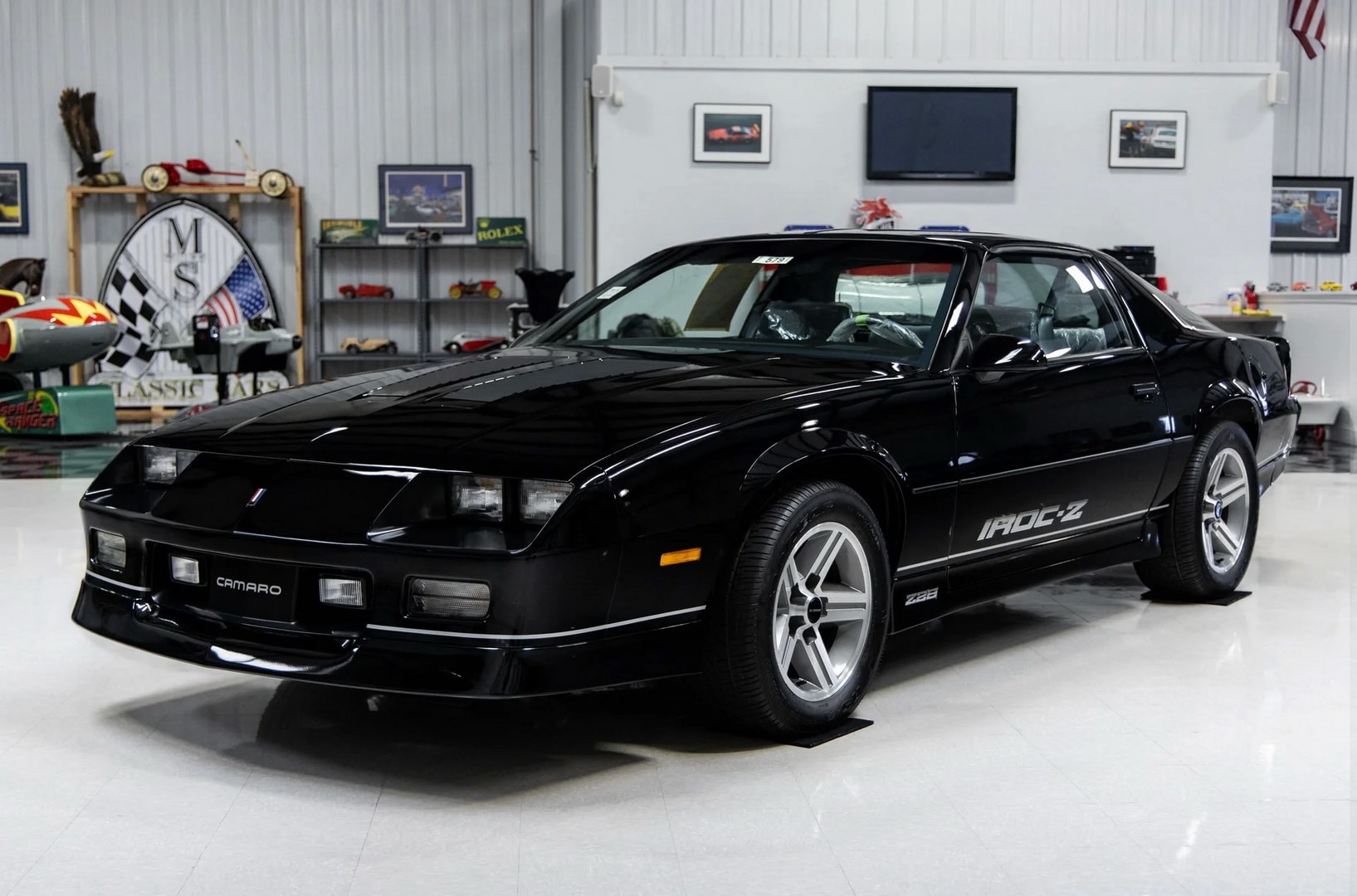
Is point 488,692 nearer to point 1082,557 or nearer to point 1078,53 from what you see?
point 1082,557

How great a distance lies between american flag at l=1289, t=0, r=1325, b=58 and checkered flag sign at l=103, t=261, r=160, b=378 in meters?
10.3

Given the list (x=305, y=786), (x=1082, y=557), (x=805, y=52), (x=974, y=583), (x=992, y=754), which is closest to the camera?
(x=305, y=786)

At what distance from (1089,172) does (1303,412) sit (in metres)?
2.42

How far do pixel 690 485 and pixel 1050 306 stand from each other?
5.34 ft

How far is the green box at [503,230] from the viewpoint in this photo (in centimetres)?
1287

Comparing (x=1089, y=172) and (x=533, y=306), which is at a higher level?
(x=1089, y=172)

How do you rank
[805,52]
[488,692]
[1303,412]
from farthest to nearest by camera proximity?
[805,52] → [1303,412] → [488,692]

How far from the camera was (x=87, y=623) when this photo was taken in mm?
2887

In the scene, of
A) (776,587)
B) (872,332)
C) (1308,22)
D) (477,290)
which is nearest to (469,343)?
(477,290)

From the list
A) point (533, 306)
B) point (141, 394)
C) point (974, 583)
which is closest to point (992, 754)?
point (974, 583)

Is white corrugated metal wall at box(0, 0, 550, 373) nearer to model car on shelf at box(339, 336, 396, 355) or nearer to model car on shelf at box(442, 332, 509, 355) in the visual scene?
model car on shelf at box(339, 336, 396, 355)

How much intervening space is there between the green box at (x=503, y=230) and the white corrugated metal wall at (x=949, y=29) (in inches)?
107

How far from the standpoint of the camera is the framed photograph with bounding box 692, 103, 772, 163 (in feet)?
34.7

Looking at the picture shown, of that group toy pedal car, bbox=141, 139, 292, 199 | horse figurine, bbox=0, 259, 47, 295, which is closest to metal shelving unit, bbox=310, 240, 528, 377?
toy pedal car, bbox=141, 139, 292, 199
